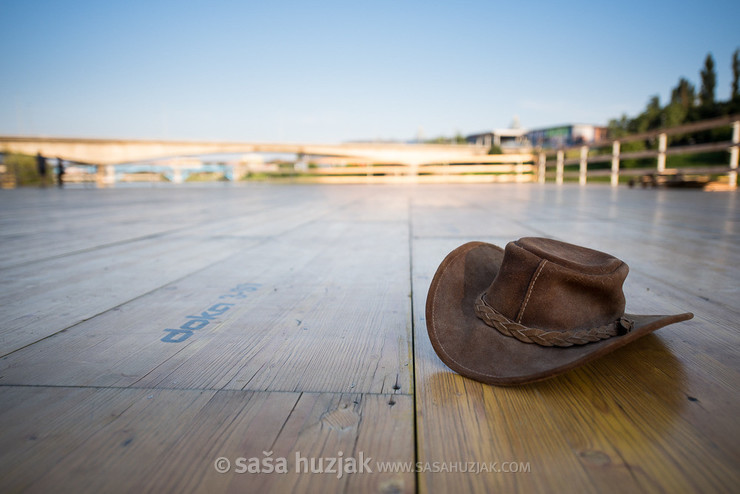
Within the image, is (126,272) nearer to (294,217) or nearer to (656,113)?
(294,217)

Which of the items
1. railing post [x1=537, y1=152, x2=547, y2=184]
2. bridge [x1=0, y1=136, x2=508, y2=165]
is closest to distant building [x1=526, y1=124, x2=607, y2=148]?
bridge [x1=0, y1=136, x2=508, y2=165]

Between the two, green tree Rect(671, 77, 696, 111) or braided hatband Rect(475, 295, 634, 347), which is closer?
braided hatband Rect(475, 295, 634, 347)

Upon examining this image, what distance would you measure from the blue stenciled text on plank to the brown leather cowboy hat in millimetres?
631

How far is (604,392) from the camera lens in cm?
73

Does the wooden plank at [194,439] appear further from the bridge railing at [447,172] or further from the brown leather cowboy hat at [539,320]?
the bridge railing at [447,172]

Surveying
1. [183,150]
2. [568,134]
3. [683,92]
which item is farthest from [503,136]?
[183,150]

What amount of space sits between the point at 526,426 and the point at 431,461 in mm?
178

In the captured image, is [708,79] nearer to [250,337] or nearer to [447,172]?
[447,172]

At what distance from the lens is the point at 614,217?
3.57 metres

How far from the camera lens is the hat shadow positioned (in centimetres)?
67

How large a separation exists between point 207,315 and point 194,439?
2.03ft

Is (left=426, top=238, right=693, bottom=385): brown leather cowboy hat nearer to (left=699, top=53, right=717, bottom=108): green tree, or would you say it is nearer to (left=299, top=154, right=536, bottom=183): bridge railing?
(left=299, top=154, right=536, bottom=183): bridge railing

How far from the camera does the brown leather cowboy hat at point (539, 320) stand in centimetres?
73

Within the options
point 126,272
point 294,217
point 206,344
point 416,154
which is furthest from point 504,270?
point 416,154
